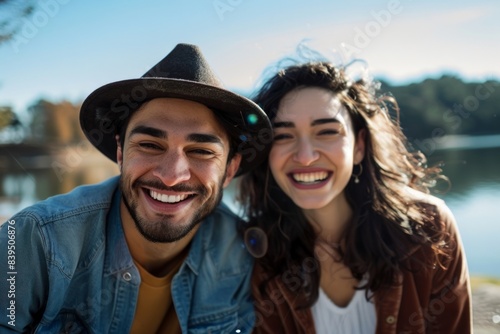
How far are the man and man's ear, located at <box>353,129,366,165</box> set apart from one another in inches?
28.5

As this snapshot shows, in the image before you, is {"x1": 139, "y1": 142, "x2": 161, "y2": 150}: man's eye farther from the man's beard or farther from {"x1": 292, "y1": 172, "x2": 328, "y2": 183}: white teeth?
{"x1": 292, "y1": 172, "x2": 328, "y2": 183}: white teeth

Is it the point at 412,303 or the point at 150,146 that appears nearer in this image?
the point at 150,146

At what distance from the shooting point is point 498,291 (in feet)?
18.3

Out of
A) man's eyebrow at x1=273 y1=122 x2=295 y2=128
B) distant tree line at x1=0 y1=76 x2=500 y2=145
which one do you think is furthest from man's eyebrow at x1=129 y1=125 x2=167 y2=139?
distant tree line at x1=0 y1=76 x2=500 y2=145

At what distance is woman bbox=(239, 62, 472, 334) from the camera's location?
9.53 ft

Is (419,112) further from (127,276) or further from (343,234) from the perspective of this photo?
(127,276)

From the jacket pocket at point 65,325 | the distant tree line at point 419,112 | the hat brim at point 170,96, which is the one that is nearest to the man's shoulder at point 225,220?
the hat brim at point 170,96

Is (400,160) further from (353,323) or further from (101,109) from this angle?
(101,109)

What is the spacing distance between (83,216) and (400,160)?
2448mm

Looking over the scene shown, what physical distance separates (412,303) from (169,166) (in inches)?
75.2

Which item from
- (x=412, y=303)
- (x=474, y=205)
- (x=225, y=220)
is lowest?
(x=412, y=303)

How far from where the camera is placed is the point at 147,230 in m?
2.72

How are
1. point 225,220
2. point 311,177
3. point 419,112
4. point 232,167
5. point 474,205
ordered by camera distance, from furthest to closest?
point 419,112 → point 474,205 → point 225,220 → point 232,167 → point 311,177

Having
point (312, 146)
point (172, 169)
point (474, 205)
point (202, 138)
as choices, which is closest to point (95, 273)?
point (172, 169)
